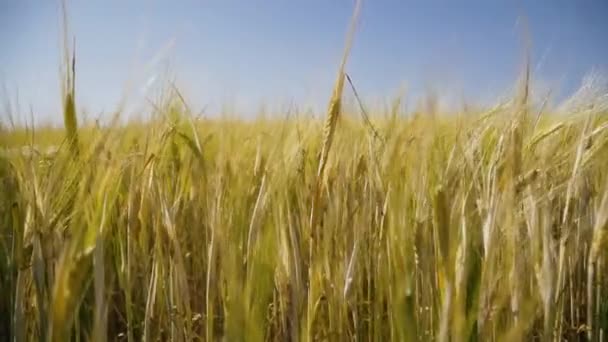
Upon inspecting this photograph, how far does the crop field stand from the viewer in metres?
0.50

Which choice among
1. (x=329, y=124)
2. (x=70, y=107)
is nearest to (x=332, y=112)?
(x=329, y=124)

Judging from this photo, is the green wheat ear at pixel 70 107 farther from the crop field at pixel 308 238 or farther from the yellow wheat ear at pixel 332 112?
the yellow wheat ear at pixel 332 112

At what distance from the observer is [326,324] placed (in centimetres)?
69

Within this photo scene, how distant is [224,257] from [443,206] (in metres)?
0.23

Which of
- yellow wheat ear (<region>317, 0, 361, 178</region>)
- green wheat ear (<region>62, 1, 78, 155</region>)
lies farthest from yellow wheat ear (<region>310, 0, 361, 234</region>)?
green wheat ear (<region>62, 1, 78, 155</region>)

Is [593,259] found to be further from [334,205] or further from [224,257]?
[224,257]

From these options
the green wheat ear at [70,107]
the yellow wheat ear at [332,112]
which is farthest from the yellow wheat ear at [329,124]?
the green wheat ear at [70,107]

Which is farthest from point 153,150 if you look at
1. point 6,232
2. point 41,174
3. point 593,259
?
point 593,259

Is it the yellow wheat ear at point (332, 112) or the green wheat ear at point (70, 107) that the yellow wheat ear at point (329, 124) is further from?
the green wheat ear at point (70, 107)

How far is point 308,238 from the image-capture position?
68 centimetres

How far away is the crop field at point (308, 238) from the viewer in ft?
1.65

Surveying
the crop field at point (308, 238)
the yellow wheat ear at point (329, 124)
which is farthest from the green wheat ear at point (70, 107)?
the yellow wheat ear at point (329, 124)

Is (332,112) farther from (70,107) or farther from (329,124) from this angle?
(70,107)

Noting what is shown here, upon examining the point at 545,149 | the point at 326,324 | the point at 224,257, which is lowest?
the point at 326,324
